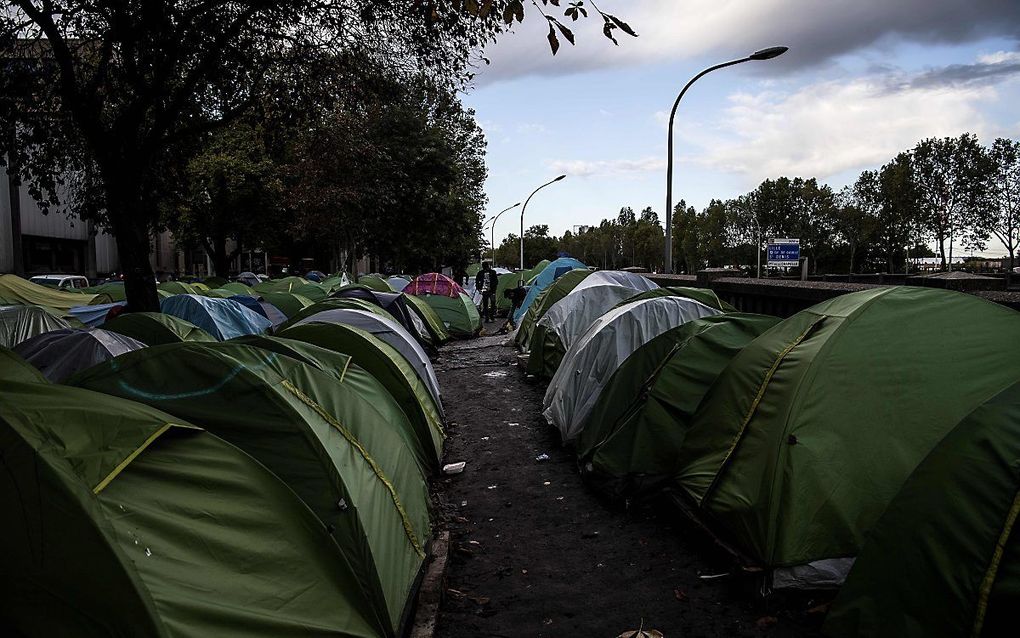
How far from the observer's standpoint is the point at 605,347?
7.68 meters

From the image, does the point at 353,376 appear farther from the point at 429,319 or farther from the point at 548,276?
the point at 548,276

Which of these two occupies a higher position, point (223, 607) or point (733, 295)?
point (733, 295)

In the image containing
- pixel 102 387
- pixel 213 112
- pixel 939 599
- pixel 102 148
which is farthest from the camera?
pixel 213 112

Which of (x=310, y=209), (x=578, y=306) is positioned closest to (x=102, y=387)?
(x=578, y=306)

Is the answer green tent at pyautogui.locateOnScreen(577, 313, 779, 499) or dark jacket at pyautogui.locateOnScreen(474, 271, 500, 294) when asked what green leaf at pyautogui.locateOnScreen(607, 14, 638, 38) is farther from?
dark jacket at pyautogui.locateOnScreen(474, 271, 500, 294)

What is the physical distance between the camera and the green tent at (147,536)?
2344 millimetres

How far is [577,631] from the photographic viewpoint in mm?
4000

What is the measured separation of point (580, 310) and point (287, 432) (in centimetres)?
819

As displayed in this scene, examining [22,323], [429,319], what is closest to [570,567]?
[22,323]

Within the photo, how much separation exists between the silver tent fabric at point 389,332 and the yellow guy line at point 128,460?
526 centimetres

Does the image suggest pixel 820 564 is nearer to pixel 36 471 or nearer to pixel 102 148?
pixel 36 471

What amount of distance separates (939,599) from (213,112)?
11.4 m

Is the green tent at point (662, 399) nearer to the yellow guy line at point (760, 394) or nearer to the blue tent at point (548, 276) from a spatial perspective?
the yellow guy line at point (760, 394)

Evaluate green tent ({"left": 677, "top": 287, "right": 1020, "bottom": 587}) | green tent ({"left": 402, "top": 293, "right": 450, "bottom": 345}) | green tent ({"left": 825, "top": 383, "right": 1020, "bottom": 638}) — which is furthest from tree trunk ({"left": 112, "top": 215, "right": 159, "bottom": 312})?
green tent ({"left": 825, "top": 383, "right": 1020, "bottom": 638})
